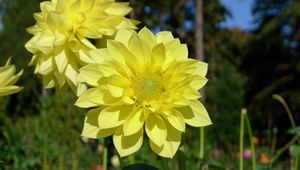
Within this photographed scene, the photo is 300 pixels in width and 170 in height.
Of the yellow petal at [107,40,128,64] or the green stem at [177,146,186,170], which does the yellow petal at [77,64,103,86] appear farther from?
the green stem at [177,146,186,170]

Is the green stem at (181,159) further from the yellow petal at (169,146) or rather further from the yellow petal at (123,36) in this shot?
the yellow petal at (123,36)

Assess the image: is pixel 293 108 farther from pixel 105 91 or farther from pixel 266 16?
pixel 105 91

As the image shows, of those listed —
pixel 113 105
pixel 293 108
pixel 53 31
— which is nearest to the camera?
pixel 113 105

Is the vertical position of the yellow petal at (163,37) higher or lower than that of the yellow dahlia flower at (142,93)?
higher

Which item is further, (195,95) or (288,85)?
(288,85)

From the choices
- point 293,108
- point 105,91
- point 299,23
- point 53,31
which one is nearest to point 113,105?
point 105,91

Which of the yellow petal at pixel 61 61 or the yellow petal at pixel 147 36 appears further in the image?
the yellow petal at pixel 61 61


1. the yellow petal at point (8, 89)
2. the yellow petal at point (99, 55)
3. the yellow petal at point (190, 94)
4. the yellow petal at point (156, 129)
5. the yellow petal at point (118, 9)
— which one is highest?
the yellow petal at point (118, 9)

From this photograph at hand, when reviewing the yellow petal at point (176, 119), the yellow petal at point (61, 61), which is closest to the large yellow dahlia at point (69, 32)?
the yellow petal at point (61, 61)
